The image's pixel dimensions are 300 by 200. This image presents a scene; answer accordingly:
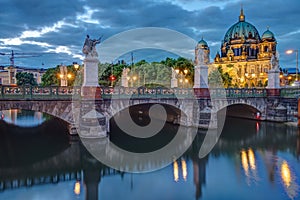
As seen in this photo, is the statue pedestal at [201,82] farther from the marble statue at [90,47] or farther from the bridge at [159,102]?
the marble statue at [90,47]

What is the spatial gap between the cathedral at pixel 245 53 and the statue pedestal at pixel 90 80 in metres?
71.4

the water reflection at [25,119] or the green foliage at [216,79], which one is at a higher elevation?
the green foliage at [216,79]

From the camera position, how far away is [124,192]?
15.2m

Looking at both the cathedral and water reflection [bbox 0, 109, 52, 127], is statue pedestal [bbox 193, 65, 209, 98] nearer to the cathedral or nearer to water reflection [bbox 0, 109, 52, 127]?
water reflection [bbox 0, 109, 52, 127]

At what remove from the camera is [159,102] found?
2808 centimetres

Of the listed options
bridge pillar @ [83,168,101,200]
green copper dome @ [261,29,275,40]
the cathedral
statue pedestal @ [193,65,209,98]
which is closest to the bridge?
statue pedestal @ [193,65,209,98]

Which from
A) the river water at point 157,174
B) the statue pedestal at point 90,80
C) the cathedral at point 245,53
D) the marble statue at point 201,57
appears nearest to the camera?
the river water at point 157,174

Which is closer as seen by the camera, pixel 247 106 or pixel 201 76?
pixel 201 76

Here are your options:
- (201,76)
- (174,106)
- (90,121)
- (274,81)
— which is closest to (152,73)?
(274,81)

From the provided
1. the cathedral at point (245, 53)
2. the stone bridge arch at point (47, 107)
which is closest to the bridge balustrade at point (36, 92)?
the stone bridge arch at point (47, 107)

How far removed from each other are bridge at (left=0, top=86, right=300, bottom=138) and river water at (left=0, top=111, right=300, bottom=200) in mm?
3154

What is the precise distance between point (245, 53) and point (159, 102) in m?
79.2

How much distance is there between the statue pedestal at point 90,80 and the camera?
76.6 ft

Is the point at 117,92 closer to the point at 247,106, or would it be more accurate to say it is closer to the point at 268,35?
the point at 247,106
